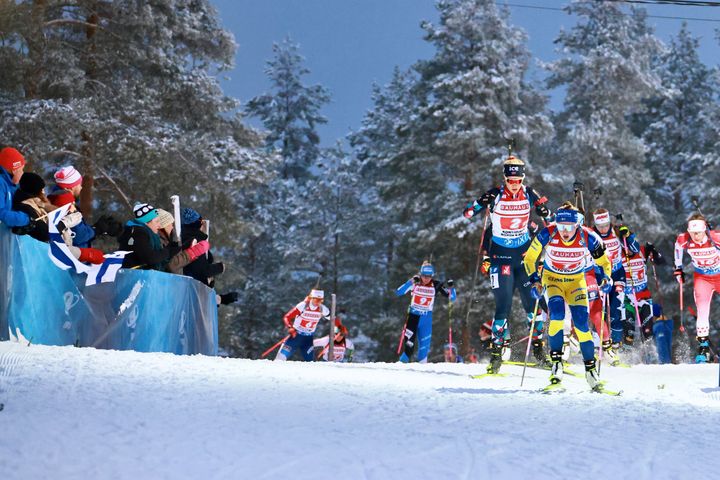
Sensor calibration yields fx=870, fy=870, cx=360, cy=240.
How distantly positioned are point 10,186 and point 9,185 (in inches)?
1.1

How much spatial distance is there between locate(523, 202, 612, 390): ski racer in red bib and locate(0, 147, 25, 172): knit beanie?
17.0ft

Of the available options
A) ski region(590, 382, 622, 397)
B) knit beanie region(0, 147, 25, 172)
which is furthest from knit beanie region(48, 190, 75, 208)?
ski region(590, 382, 622, 397)

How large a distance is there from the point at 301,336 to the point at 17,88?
29.4 feet

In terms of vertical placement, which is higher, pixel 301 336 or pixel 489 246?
pixel 489 246

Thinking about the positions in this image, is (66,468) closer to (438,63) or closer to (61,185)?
(61,185)

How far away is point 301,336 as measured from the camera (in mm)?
17406

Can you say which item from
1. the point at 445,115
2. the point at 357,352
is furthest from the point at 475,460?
the point at 357,352

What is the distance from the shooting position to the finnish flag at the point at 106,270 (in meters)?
8.27

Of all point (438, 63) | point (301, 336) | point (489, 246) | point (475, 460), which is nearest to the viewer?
point (475, 460)

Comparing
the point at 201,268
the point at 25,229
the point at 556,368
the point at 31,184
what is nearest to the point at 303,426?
the point at 25,229

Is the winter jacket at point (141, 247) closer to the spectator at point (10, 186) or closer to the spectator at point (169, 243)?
the spectator at point (169, 243)

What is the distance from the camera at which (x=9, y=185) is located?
782cm

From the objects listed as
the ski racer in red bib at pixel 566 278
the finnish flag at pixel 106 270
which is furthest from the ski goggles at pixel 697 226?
the finnish flag at pixel 106 270

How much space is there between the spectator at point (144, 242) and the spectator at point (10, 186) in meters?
1.30
